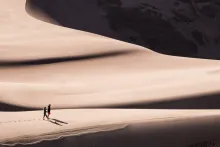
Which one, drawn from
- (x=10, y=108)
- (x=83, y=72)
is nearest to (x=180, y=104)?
(x=10, y=108)

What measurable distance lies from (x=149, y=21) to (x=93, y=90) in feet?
80.9

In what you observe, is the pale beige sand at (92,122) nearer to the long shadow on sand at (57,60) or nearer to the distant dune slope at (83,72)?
the distant dune slope at (83,72)

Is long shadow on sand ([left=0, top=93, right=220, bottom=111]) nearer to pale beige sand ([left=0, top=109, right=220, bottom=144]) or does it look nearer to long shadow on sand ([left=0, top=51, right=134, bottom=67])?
pale beige sand ([left=0, top=109, right=220, bottom=144])

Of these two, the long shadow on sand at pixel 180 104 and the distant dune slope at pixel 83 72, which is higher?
the distant dune slope at pixel 83 72

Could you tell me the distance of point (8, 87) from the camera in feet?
67.4

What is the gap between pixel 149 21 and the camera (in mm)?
45750

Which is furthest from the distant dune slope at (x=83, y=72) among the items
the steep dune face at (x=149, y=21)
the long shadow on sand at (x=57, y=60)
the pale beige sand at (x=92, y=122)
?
the steep dune face at (x=149, y=21)

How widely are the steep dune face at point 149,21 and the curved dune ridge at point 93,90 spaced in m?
3.14

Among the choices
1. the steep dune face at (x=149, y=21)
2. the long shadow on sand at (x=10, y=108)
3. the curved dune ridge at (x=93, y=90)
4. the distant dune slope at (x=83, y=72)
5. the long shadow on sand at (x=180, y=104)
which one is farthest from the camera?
the steep dune face at (x=149, y=21)

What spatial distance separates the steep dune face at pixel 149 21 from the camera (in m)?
42.7

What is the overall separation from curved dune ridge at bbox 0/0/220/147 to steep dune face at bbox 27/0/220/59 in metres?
3.14

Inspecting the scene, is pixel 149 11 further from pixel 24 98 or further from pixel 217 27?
pixel 24 98

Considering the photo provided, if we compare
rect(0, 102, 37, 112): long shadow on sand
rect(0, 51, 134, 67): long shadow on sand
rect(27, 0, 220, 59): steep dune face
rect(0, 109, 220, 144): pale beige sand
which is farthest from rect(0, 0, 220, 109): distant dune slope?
rect(27, 0, 220, 59): steep dune face

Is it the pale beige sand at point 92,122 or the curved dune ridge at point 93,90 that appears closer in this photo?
the pale beige sand at point 92,122
